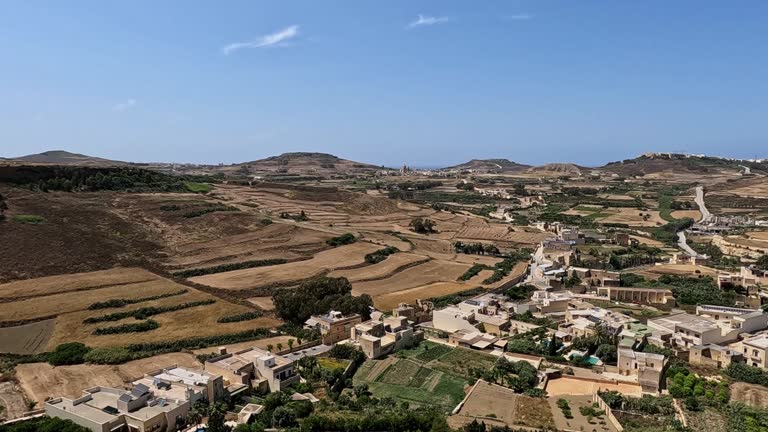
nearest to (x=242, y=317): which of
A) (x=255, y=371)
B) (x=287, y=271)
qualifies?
(x=255, y=371)

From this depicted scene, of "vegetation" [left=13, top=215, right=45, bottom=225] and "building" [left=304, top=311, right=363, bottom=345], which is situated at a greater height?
"vegetation" [left=13, top=215, right=45, bottom=225]

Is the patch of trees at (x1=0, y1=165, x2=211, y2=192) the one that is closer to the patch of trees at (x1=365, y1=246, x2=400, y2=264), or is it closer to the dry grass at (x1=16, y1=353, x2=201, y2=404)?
the patch of trees at (x1=365, y1=246, x2=400, y2=264)

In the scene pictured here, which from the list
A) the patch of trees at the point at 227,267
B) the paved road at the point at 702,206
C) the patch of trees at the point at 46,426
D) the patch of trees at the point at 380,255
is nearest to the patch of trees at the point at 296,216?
the patch of trees at the point at 380,255

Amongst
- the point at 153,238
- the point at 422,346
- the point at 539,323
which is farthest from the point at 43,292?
the point at 539,323

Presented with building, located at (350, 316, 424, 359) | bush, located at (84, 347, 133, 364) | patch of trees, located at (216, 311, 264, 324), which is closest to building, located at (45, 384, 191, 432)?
bush, located at (84, 347, 133, 364)

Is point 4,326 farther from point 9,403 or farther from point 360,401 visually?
point 360,401

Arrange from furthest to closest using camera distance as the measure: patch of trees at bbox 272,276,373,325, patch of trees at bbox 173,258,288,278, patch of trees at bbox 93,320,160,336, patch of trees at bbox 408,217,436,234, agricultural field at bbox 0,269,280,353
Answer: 1. patch of trees at bbox 408,217,436,234
2. patch of trees at bbox 173,258,288,278
3. patch of trees at bbox 272,276,373,325
4. patch of trees at bbox 93,320,160,336
5. agricultural field at bbox 0,269,280,353

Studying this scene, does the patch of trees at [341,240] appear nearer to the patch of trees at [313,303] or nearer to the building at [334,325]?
the patch of trees at [313,303]

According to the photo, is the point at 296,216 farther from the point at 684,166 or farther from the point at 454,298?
the point at 684,166
